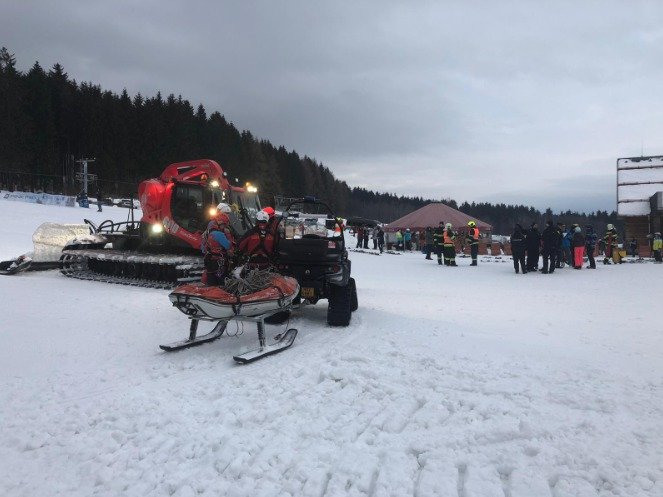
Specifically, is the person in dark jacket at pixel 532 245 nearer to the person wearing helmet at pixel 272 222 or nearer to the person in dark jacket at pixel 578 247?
the person in dark jacket at pixel 578 247

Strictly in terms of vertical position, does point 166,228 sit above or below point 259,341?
above

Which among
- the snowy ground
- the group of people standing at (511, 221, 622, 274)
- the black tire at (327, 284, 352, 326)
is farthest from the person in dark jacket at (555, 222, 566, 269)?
the black tire at (327, 284, 352, 326)

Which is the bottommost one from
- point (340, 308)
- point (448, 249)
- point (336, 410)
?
point (336, 410)

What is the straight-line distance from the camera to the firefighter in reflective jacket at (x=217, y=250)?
239 inches

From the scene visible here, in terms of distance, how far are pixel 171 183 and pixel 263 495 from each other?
9.57 m

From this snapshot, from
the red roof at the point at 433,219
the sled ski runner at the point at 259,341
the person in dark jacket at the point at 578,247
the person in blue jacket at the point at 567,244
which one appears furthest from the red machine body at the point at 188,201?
the red roof at the point at 433,219

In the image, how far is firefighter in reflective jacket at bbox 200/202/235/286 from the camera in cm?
607

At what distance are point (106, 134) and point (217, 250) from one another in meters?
59.7

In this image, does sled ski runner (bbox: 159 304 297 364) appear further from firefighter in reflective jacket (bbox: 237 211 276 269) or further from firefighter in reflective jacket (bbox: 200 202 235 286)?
firefighter in reflective jacket (bbox: 237 211 276 269)

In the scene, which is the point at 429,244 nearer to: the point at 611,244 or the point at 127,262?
the point at 611,244

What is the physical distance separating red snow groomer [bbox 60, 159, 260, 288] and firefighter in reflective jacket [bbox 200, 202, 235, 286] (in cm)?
418

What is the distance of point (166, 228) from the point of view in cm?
1080

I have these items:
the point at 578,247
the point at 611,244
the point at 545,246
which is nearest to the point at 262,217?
the point at 545,246

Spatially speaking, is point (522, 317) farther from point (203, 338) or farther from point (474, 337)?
point (203, 338)
